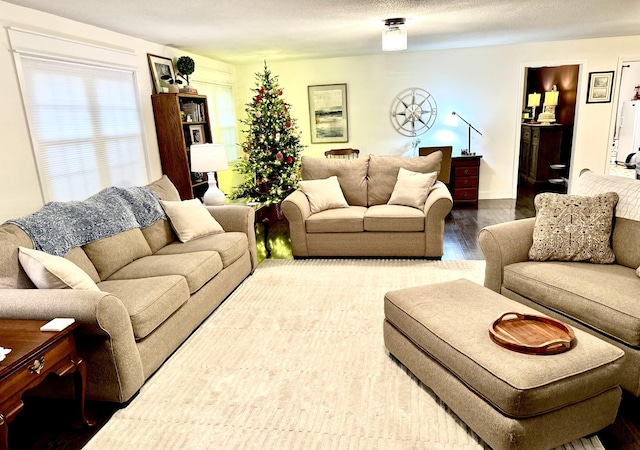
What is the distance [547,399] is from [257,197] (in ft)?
15.0

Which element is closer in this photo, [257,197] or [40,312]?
[40,312]

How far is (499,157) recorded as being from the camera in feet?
21.8

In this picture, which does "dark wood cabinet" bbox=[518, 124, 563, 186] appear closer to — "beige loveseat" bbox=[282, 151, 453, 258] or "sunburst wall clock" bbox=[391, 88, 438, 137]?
A: "sunburst wall clock" bbox=[391, 88, 438, 137]

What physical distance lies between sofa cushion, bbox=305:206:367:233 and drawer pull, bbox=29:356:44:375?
107 inches

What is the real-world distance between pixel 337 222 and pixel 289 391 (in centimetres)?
213

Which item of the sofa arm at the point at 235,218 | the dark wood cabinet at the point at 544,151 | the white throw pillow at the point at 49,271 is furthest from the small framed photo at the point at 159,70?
the dark wood cabinet at the point at 544,151

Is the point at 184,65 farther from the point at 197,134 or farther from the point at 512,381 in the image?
the point at 512,381

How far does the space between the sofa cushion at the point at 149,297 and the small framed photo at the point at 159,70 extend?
3000 mm

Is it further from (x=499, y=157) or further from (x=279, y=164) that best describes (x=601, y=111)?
(x=279, y=164)

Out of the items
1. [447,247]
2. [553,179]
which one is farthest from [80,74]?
[553,179]

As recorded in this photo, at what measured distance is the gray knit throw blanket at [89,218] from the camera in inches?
99.3

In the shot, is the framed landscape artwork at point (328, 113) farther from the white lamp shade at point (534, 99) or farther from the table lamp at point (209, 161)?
the white lamp shade at point (534, 99)

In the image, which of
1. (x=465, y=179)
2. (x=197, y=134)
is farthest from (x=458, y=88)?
(x=197, y=134)

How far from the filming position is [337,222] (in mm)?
4137
